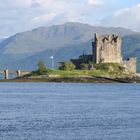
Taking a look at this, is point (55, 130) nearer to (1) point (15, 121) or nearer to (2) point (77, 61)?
(1) point (15, 121)

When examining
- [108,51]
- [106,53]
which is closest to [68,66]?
[106,53]

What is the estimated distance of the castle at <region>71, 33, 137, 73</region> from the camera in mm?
164500

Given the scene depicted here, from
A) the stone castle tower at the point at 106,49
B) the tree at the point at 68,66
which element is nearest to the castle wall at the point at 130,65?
the stone castle tower at the point at 106,49

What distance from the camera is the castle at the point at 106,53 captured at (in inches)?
6476

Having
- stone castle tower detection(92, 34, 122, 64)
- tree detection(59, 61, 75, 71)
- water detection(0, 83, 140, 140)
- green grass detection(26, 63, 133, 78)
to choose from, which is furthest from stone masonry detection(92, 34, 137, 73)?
water detection(0, 83, 140, 140)

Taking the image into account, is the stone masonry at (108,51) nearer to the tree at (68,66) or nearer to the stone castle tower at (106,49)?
the stone castle tower at (106,49)

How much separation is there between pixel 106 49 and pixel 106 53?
3.62 feet

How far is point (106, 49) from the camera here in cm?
16600

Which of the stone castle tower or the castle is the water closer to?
the stone castle tower

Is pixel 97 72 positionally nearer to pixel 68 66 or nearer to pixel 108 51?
pixel 68 66

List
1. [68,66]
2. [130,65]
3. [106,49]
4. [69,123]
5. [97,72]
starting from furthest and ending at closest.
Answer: [130,65]
[106,49]
[68,66]
[97,72]
[69,123]

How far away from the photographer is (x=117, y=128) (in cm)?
4484

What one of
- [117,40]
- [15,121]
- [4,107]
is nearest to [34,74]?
[117,40]

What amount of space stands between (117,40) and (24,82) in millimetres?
29527
